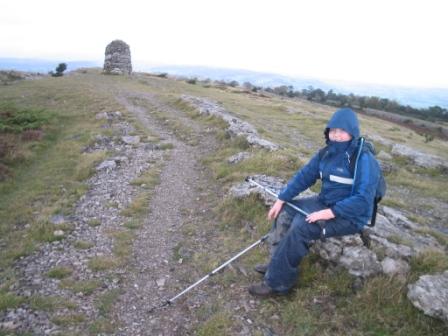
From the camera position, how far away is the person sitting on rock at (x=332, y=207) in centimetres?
616

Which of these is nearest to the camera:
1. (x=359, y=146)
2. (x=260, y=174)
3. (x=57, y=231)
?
(x=359, y=146)

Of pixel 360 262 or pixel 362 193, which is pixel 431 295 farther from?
pixel 362 193

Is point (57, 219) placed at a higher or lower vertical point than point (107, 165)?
lower

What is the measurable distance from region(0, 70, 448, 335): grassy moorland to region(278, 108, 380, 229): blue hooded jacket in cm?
148

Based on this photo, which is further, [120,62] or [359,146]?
[120,62]

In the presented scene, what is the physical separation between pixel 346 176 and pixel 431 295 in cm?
236

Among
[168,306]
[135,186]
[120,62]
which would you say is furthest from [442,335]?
[120,62]

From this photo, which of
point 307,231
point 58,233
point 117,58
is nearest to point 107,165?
point 58,233

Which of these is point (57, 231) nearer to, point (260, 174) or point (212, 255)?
point (212, 255)

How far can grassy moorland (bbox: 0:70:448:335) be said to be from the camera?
20.5 ft

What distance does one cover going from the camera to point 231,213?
10.4 meters

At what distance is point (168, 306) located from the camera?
23.0 ft

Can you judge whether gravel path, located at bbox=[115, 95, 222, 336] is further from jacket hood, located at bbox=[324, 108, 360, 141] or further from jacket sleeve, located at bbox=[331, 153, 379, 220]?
jacket hood, located at bbox=[324, 108, 360, 141]

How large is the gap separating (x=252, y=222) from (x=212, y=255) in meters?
1.62
